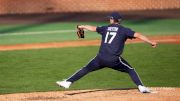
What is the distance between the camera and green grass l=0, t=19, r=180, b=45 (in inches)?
751

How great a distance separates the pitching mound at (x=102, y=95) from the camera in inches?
362

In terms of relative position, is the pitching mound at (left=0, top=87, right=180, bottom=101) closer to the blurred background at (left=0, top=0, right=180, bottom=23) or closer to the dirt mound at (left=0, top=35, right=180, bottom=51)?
the dirt mound at (left=0, top=35, right=180, bottom=51)

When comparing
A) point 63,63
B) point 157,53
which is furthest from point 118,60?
point 157,53

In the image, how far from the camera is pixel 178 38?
18469 mm

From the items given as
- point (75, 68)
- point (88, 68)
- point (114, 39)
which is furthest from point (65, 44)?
point (114, 39)

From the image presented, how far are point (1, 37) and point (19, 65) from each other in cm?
656

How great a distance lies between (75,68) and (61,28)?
9.33m

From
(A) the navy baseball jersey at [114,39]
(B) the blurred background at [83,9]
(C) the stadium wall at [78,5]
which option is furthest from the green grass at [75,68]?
(C) the stadium wall at [78,5]

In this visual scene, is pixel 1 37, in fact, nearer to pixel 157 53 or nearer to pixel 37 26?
pixel 37 26

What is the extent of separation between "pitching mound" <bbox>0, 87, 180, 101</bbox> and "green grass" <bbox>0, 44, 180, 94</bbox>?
795 mm

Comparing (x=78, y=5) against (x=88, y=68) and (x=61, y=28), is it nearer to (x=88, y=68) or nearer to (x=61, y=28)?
(x=61, y=28)

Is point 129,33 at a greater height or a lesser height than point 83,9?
greater

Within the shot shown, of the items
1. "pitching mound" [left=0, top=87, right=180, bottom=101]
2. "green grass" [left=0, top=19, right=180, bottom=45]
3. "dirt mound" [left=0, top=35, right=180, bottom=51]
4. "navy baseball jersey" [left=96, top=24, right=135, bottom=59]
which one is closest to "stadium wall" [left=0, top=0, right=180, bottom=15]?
"green grass" [left=0, top=19, right=180, bottom=45]

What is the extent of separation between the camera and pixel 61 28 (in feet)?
73.0
